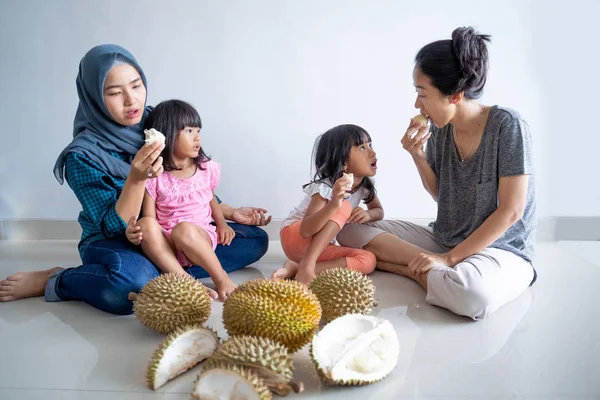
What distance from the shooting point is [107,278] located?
195 centimetres

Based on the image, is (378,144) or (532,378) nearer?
(532,378)

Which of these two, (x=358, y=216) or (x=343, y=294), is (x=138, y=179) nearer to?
(x=343, y=294)

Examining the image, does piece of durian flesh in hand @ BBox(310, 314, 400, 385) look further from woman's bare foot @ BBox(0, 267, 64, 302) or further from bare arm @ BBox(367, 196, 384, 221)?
woman's bare foot @ BBox(0, 267, 64, 302)

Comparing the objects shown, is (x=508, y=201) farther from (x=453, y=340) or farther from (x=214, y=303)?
(x=214, y=303)

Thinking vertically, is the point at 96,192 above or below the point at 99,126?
below

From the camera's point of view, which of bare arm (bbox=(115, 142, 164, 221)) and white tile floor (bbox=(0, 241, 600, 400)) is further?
bare arm (bbox=(115, 142, 164, 221))

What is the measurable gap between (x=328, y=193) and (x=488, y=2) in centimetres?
144

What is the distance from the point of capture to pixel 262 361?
1.30 m

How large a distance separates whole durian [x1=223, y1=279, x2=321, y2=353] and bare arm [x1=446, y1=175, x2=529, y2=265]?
0.77 m

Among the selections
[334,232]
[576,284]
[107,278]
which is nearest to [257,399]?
[107,278]

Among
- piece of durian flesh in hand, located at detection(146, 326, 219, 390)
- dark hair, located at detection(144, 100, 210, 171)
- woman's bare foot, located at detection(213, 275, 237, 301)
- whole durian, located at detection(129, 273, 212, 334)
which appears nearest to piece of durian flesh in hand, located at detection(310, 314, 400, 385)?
piece of durian flesh in hand, located at detection(146, 326, 219, 390)

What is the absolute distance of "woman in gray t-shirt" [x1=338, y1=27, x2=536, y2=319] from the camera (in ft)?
6.40

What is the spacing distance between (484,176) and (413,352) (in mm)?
807

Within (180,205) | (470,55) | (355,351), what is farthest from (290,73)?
(355,351)
